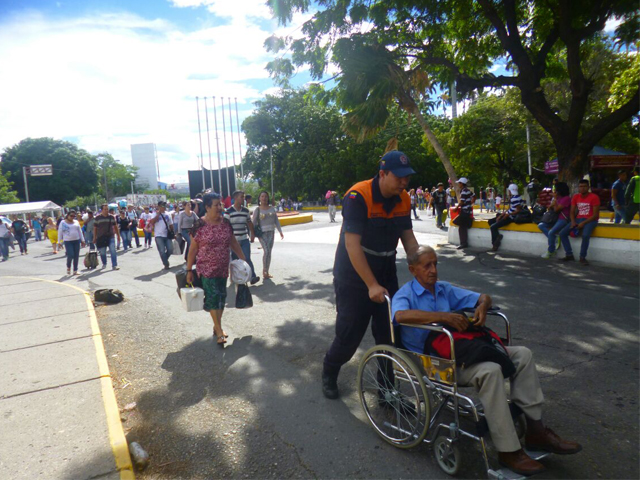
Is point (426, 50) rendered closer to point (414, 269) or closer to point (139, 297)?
point (139, 297)

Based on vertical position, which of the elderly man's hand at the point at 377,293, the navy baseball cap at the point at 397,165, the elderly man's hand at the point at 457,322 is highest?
the navy baseball cap at the point at 397,165

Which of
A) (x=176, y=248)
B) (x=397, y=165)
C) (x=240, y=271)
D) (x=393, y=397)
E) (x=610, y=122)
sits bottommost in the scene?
(x=393, y=397)

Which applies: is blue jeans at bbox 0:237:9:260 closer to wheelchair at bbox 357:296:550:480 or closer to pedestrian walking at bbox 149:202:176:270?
pedestrian walking at bbox 149:202:176:270

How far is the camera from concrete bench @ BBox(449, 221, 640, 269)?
827 centimetres

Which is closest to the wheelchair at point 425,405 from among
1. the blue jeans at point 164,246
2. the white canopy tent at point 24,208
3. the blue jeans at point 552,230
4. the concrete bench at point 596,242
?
the concrete bench at point 596,242

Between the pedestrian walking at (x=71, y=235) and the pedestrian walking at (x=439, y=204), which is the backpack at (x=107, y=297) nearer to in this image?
the pedestrian walking at (x=71, y=235)

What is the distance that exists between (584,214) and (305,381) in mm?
7313

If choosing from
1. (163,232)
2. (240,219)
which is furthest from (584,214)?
(163,232)

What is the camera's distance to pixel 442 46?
39.7 ft

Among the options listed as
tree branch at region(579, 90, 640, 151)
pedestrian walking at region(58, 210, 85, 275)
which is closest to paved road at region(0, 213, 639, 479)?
tree branch at region(579, 90, 640, 151)

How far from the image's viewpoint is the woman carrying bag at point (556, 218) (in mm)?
9133

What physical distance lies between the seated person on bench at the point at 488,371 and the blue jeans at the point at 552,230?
729 cm

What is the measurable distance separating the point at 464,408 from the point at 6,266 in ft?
59.2

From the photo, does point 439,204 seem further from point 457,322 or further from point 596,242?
point 457,322
